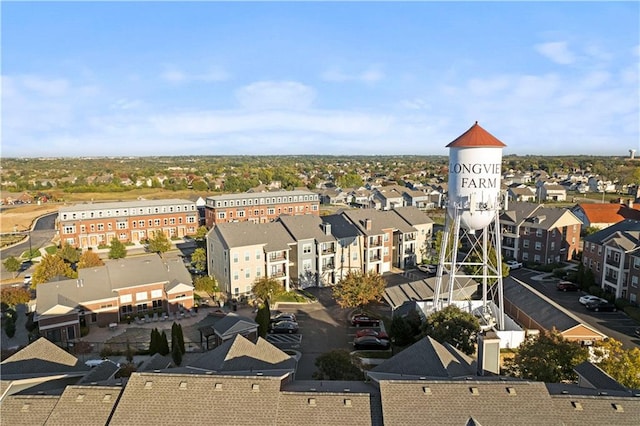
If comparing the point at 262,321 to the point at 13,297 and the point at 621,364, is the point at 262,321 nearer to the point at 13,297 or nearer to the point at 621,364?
the point at 621,364

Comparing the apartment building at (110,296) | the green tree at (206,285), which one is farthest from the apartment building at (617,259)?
the apartment building at (110,296)

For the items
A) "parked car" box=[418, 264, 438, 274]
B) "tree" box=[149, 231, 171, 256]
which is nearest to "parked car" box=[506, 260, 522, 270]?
"parked car" box=[418, 264, 438, 274]

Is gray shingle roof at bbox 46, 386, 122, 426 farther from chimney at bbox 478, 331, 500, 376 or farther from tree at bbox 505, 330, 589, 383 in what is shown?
tree at bbox 505, 330, 589, 383

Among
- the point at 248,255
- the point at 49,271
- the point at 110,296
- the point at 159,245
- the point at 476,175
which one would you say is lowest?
the point at 159,245

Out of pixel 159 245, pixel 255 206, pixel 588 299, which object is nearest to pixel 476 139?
pixel 588 299

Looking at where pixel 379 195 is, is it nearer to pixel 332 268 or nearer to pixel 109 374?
pixel 332 268

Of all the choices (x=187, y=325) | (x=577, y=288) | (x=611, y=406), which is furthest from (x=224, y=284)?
(x=577, y=288)

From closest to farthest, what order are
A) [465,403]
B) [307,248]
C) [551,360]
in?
[465,403] → [551,360] → [307,248]
